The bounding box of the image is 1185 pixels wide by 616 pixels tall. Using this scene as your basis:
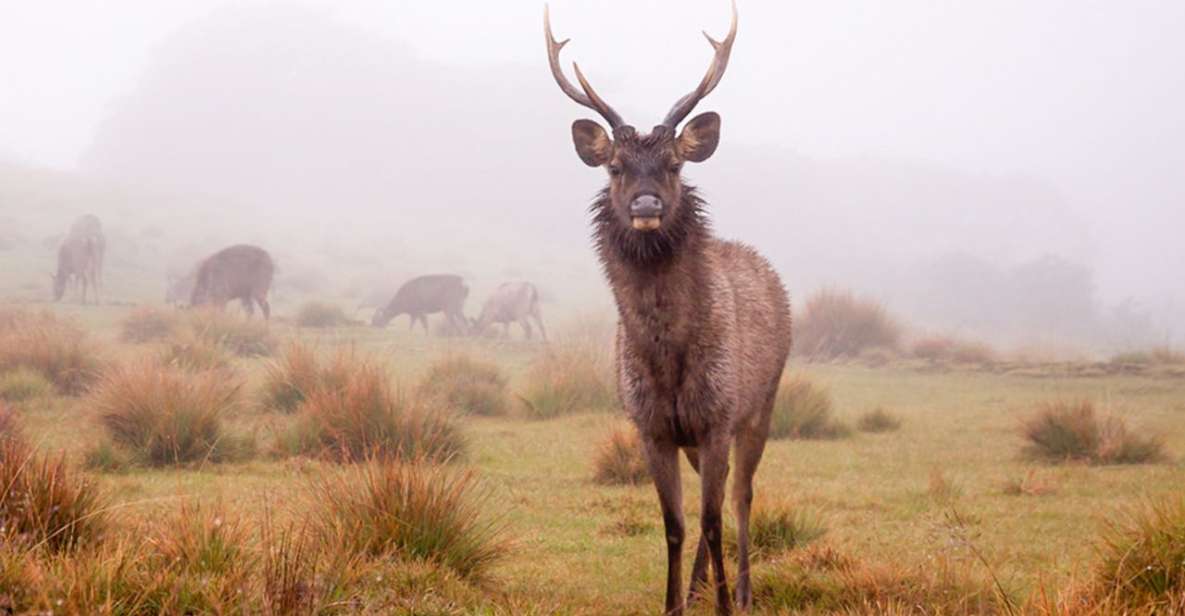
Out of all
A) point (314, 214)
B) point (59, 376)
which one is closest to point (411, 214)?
point (314, 214)

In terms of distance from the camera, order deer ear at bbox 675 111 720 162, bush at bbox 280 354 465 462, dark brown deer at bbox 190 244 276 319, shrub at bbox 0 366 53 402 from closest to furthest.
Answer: deer ear at bbox 675 111 720 162 < bush at bbox 280 354 465 462 < shrub at bbox 0 366 53 402 < dark brown deer at bbox 190 244 276 319

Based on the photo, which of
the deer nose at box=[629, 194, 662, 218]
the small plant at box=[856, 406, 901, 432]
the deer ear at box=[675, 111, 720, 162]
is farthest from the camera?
the small plant at box=[856, 406, 901, 432]

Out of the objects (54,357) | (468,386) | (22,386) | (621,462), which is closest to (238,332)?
(54,357)

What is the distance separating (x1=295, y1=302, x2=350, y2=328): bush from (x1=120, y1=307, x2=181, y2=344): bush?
477 centimetres

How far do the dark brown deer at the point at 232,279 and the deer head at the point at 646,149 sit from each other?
19220 mm

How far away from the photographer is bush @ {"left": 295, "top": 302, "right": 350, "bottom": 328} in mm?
25594

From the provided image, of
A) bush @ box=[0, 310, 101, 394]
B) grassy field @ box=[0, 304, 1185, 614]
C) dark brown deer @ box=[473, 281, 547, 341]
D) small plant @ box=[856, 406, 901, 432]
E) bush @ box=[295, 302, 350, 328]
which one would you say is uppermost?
dark brown deer @ box=[473, 281, 547, 341]

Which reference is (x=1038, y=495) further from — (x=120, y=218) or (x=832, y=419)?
(x=120, y=218)

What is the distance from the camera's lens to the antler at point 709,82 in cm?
573

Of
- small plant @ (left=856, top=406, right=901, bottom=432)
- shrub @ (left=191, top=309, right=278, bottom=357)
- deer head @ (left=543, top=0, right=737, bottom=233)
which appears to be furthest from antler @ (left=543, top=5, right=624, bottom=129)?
shrub @ (left=191, top=309, right=278, bottom=357)

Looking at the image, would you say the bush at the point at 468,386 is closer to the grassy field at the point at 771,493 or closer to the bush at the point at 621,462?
the grassy field at the point at 771,493

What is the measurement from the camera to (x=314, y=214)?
234ft

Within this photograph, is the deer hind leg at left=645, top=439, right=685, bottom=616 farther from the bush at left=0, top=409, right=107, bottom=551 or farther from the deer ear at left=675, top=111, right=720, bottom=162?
the bush at left=0, top=409, right=107, bottom=551

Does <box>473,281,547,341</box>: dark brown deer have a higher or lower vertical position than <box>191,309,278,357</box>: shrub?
higher
